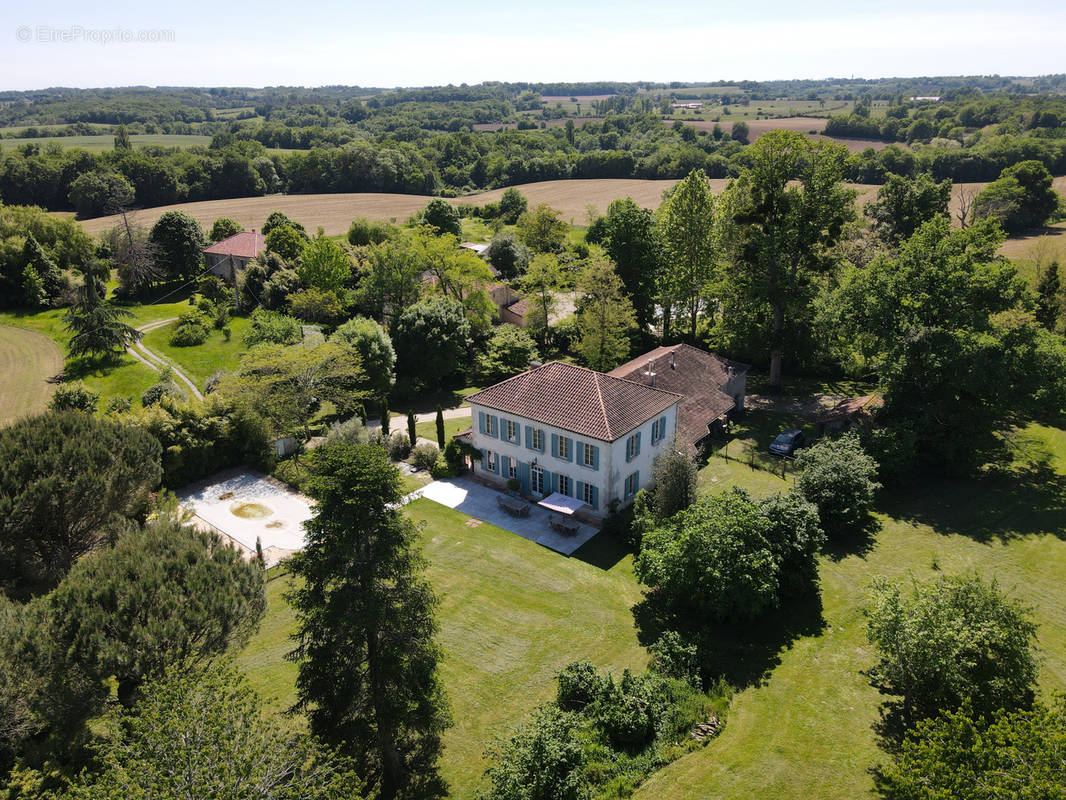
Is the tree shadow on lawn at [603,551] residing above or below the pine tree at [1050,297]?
below

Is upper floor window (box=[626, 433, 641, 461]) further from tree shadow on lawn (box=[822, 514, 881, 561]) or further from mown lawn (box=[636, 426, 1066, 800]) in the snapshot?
mown lawn (box=[636, 426, 1066, 800])

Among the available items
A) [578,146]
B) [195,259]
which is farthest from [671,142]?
[195,259]

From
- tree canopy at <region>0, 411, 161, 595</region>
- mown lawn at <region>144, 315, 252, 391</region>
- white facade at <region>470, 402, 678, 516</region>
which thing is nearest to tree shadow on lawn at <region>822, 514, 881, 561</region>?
white facade at <region>470, 402, 678, 516</region>

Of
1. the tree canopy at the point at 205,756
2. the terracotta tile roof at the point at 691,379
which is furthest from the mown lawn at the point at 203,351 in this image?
the tree canopy at the point at 205,756

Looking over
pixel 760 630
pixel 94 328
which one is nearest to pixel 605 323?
pixel 760 630

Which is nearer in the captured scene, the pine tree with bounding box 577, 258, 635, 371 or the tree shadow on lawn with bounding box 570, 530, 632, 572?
the tree shadow on lawn with bounding box 570, 530, 632, 572

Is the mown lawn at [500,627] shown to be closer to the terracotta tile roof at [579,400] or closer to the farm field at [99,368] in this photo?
the terracotta tile roof at [579,400]

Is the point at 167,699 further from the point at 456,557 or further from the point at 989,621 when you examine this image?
the point at 989,621
